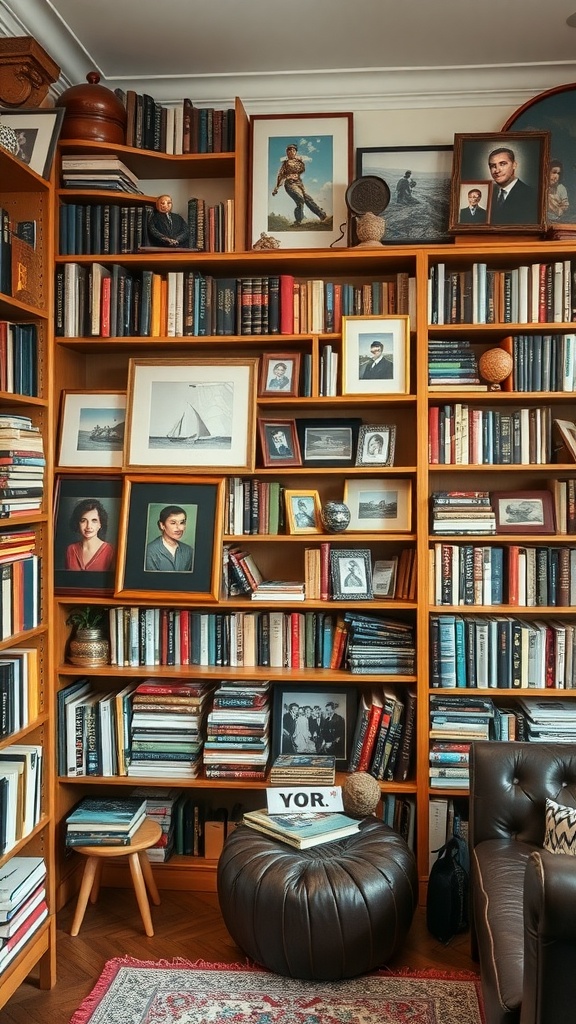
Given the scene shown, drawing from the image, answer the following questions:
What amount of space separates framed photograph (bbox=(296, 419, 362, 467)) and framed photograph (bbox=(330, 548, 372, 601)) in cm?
36

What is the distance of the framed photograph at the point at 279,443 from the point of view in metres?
3.31

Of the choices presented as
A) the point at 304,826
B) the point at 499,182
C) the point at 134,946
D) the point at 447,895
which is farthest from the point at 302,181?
the point at 134,946

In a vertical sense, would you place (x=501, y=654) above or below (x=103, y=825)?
above

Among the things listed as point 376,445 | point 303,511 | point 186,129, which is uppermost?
point 186,129

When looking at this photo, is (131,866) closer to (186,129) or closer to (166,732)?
(166,732)

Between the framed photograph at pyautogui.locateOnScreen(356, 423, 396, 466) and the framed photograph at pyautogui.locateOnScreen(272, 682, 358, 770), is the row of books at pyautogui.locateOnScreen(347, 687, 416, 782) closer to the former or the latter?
the framed photograph at pyautogui.locateOnScreen(272, 682, 358, 770)

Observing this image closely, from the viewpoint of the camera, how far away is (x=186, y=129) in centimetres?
330

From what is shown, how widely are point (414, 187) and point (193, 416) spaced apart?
1.25 meters

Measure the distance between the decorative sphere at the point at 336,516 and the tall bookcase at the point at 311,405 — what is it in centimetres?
4

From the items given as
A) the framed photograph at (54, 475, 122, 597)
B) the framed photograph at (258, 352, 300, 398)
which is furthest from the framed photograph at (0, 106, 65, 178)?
the framed photograph at (54, 475, 122, 597)

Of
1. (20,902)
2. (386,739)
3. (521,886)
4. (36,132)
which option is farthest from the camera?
(386,739)

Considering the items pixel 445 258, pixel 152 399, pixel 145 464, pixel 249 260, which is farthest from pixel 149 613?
pixel 445 258

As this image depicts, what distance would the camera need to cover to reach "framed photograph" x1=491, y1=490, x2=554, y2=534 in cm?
323

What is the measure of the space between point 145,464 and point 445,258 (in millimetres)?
1372
